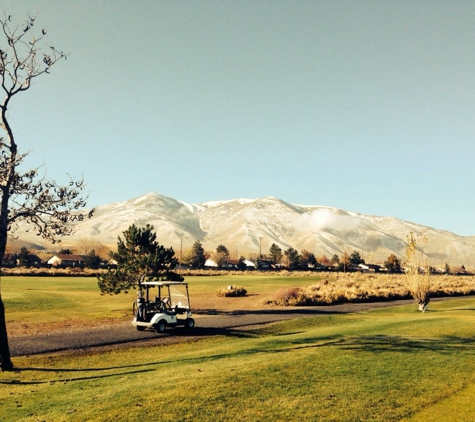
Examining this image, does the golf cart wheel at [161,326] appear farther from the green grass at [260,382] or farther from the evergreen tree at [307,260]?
the evergreen tree at [307,260]

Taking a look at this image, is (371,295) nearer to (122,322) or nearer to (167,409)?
(122,322)

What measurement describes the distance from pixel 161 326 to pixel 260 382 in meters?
12.7

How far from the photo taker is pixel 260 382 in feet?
36.2

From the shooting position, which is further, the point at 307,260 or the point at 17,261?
the point at 307,260

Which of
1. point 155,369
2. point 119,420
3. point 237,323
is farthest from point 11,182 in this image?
point 237,323

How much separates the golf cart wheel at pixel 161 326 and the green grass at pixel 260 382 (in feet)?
10.6

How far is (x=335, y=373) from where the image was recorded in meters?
12.1

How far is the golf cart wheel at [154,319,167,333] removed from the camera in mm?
22547

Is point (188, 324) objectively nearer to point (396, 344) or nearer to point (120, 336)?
A: point (120, 336)

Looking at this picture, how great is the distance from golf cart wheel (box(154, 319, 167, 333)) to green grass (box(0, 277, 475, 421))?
10.6ft

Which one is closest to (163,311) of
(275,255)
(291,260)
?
(291,260)

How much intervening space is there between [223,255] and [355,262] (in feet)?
166

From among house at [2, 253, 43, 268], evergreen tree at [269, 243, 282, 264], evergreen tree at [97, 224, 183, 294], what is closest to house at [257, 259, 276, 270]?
evergreen tree at [269, 243, 282, 264]

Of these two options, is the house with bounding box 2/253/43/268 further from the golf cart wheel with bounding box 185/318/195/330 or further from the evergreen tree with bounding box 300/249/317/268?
the golf cart wheel with bounding box 185/318/195/330
